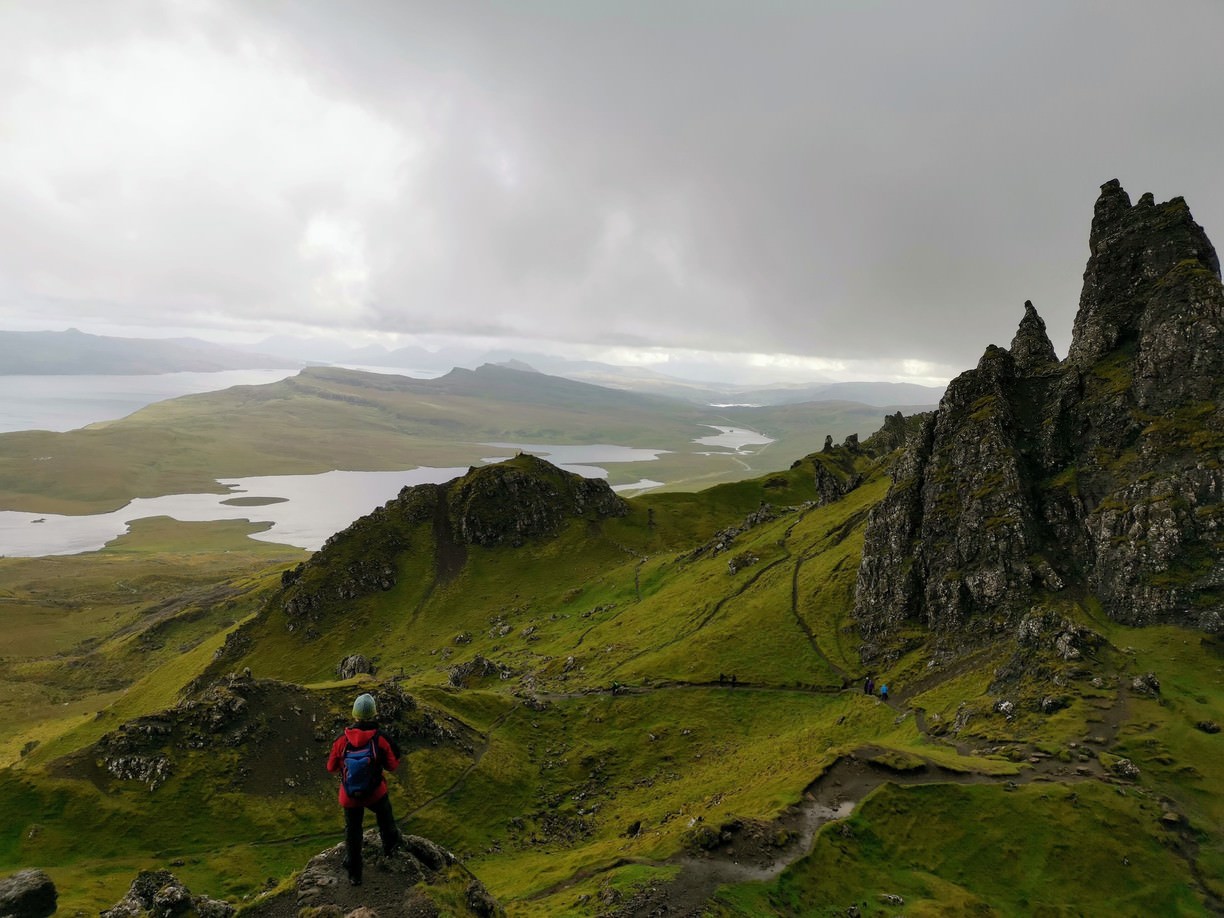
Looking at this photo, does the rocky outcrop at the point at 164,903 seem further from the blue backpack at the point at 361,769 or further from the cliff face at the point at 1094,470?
the cliff face at the point at 1094,470

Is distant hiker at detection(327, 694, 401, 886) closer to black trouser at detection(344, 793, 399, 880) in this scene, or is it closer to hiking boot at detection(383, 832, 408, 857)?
black trouser at detection(344, 793, 399, 880)

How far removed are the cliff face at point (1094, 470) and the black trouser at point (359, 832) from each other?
7191 centimetres

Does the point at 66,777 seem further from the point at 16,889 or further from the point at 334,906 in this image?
the point at 334,906

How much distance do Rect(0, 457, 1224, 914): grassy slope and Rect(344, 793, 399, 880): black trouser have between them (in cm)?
Result: 1517

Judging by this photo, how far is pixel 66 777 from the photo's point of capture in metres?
51.0

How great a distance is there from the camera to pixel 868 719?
2485 inches

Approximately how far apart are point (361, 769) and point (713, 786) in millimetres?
46783

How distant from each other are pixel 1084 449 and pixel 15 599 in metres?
274

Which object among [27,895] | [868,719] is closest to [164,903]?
[27,895]

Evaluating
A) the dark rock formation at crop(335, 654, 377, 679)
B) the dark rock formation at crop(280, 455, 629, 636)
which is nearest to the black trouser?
the dark rock formation at crop(335, 654, 377, 679)

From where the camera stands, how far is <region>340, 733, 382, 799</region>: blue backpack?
17234mm

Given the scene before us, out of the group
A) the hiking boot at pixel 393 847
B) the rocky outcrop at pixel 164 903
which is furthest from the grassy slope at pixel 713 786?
the hiking boot at pixel 393 847

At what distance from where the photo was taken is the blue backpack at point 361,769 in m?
17.2

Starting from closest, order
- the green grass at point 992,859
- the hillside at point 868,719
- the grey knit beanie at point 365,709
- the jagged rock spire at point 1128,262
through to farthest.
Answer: the grey knit beanie at point 365,709 < the green grass at point 992,859 < the hillside at point 868,719 < the jagged rock spire at point 1128,262
